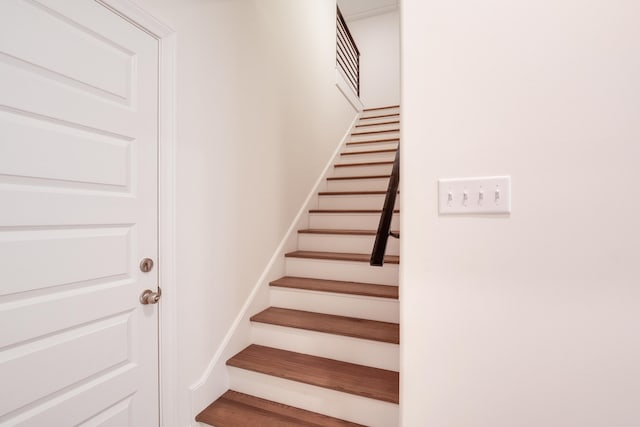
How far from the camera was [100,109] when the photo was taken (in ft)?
3.45

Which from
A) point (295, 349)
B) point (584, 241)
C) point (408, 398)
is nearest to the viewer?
point (584, 241)

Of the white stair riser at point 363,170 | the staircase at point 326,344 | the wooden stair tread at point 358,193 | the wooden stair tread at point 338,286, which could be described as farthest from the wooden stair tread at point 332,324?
the white stair riser at point 363,170

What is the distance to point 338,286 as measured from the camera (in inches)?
78.1

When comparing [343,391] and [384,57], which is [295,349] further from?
[384,57]

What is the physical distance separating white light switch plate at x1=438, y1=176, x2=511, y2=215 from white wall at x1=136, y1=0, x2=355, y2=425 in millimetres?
1163

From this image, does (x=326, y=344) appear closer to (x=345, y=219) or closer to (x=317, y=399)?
(x=317, y=399)

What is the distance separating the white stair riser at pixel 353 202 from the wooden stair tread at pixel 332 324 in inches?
44.6

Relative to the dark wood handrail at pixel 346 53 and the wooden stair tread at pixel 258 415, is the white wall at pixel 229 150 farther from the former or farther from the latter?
the dark wood handrail at pixel 346 53

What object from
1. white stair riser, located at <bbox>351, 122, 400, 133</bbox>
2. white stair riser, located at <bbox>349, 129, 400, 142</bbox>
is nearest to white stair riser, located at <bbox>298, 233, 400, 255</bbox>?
white stair riser, located at <bbox>349, 129, 400, 142</bbox>

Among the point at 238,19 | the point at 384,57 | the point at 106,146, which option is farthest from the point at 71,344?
the point at 384,57

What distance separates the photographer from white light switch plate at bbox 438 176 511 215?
885 millimetres

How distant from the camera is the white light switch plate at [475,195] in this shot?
34.9 inches

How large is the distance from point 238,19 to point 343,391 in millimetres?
2204

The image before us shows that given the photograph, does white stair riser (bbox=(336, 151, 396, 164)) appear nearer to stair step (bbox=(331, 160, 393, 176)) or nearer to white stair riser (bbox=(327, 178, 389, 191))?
stair step (bbox=(331, 160, 393, 176))
